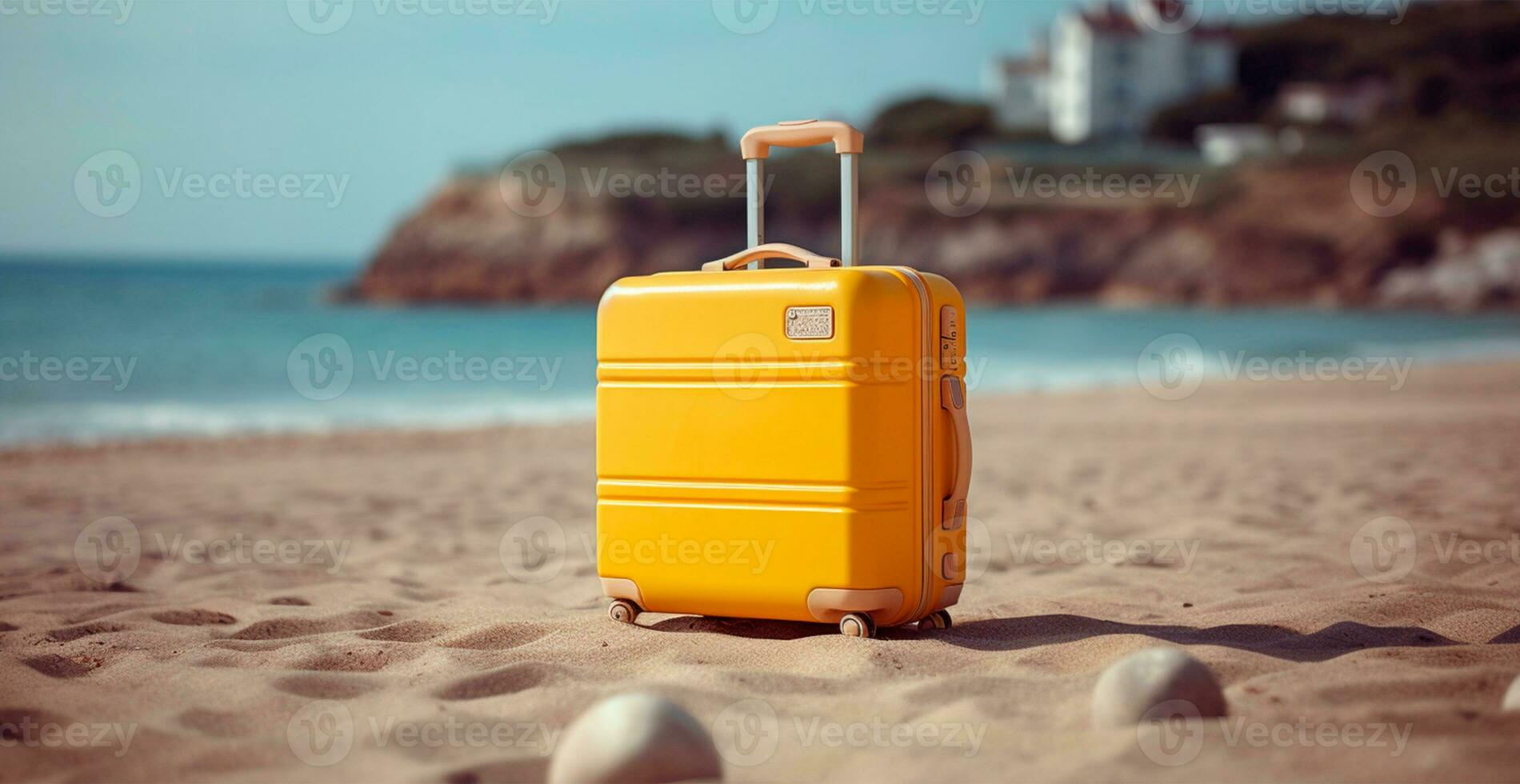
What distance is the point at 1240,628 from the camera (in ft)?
9.89

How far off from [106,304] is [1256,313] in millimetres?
37316

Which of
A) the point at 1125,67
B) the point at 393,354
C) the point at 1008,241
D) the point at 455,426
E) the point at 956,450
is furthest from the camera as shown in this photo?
the point at 1125,67

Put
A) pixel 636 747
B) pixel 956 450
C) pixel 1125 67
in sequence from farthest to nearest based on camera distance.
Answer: pixel 1125 67
pixel 956 450
pixel 636 747

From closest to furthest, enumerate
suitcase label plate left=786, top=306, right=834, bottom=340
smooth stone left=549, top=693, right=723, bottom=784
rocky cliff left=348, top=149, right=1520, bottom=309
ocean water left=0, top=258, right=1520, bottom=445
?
smooth stone left=549, top=693, right=723, bottom=784, suitcase label plate left=786, top=306, right=834, bottom=340, ocean water left=0, top=258, right=1520, bottom=445, rocky cliff left=348, top=149, right=1520, bottom=309

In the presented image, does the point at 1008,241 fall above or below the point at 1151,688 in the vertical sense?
above

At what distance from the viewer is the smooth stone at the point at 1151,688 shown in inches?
83.3

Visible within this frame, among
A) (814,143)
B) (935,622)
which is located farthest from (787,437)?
(814,143)

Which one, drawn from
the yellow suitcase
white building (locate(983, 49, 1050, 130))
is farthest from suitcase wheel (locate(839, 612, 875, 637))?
white building (locate(983, 49, 1050, 130))

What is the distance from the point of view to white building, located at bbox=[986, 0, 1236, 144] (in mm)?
58812

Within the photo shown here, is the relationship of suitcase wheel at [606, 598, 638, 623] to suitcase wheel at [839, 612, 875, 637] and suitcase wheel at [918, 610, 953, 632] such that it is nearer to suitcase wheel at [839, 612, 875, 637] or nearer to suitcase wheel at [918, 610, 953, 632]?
suitcase wheel at [839, 612, 875, 637]

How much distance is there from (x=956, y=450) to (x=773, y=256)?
0.69m

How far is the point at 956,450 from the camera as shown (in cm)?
298

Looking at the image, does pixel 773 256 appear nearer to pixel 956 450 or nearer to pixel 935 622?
pixel 956 450

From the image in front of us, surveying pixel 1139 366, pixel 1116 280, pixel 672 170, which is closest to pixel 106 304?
pixel 672 170
